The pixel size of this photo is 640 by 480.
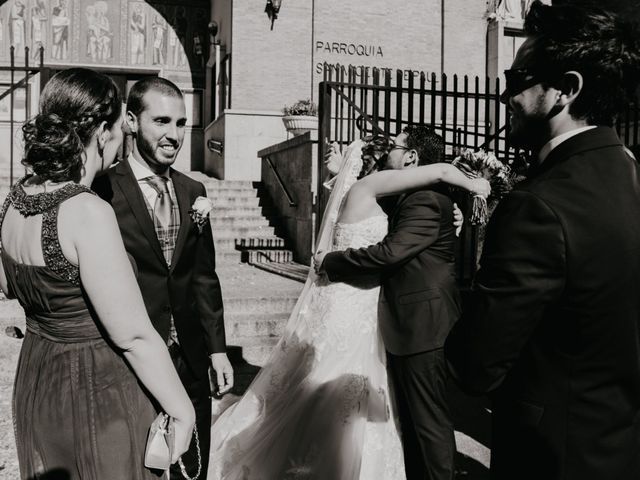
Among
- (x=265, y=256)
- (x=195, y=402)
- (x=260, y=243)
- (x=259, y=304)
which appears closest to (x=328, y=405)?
(x=195, y=402)

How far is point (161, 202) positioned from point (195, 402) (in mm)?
1032

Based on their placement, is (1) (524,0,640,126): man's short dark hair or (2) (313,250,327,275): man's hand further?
(2) (313,250,327,275): man's hand

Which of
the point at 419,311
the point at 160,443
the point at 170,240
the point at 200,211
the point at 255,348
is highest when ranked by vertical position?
the point at 200,211

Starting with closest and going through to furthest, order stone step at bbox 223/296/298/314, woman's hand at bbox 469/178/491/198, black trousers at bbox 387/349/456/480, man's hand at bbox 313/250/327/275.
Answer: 1. black trousers at bbox 387/349/456/480
2. woman's hand at bbox 469/178/491/198
3. man's hand at bbox 313/250/327/275
4. stone step at bbox 223/296/298/314

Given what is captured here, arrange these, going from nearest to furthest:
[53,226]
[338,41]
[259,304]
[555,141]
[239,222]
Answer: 1. [555,141]
2. [53,226]
3. [259,304]
4. [239,222]
5. [338,41]

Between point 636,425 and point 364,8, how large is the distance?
17832 millimetres

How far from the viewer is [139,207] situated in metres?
3.05

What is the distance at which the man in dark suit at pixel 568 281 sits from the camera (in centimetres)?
167

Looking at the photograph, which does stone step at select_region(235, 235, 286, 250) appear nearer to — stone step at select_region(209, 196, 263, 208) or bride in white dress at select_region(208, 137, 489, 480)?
stone step at select_region(209, 196, 263, 208)

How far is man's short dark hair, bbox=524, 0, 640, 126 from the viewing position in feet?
5.69

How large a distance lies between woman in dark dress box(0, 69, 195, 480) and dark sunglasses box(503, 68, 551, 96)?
4.18ft

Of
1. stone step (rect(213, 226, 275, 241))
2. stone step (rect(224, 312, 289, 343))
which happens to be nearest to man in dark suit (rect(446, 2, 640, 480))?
stone step (rect(224, 312, 289, 343))

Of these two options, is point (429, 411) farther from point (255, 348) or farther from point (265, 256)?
point (265, 256)

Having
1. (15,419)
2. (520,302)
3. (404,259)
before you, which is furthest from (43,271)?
(404,259)
